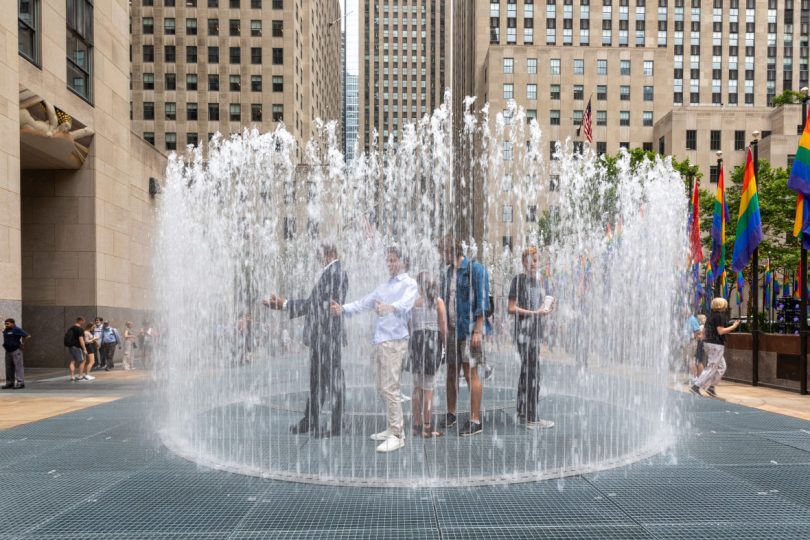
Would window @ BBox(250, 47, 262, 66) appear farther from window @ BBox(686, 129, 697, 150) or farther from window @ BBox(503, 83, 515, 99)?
window @ BBox(686, 129, 697, 150)

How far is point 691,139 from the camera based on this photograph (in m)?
60.2

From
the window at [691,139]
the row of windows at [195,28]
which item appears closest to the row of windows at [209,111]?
the row of windows at [195,28]

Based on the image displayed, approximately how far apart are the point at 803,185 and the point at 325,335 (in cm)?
939

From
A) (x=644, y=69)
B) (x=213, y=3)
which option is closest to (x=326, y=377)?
(x=213, y=3)

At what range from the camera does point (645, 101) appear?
Answer: 70.4 meters

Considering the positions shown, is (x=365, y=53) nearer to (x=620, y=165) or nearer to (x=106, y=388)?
(x=620, y=165)

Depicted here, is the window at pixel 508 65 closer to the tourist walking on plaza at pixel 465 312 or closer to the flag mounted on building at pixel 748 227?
the flag mounted on building at pixel 748 227

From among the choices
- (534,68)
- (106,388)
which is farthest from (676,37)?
(106,388)

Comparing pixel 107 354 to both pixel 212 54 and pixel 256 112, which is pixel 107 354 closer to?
pixel 256 112

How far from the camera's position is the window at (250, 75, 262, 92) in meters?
61.5

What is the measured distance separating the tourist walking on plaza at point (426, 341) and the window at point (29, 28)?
14.2m

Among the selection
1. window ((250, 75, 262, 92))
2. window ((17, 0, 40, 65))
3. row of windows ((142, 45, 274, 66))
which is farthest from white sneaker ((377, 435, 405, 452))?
row of windows ((142, 45, 274, 66))

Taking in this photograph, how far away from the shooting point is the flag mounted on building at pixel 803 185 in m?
11.5

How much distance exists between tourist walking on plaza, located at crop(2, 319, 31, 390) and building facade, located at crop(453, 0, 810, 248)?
48418 mm
